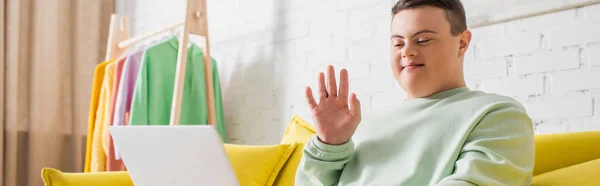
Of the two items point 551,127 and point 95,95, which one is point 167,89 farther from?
point 551,127

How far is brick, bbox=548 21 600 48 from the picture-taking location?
1.76 metres

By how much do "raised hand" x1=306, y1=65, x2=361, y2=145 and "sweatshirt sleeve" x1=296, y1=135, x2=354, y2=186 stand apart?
20mm

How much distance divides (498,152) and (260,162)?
1001 millimetres

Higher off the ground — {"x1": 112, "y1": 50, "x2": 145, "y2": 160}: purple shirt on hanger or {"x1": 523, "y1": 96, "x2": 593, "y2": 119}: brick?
{"x1": 523, "y1": 96, "x2": 593, "y2": 119}: brick

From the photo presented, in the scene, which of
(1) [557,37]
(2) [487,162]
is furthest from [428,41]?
(1) [557,37]

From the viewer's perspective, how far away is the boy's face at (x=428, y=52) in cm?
128

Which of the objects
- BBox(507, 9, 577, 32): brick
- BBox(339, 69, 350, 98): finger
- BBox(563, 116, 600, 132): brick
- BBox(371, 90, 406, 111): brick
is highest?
BBox(507, 9, 577, 32): brick

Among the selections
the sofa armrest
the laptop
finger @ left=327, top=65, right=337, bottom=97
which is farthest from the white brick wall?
the laptop

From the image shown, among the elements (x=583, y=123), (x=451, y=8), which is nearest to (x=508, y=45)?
(x=583, y=123)

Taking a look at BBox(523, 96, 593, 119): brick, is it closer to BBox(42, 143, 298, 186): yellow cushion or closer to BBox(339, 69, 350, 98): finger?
BBox(42, 143, 298, 186): yellow cushion

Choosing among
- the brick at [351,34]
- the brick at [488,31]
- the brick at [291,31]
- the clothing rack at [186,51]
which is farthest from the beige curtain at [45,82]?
the brick at [488,31]

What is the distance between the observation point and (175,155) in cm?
114

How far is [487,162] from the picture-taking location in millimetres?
1051

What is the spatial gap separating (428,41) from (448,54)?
48 mm
